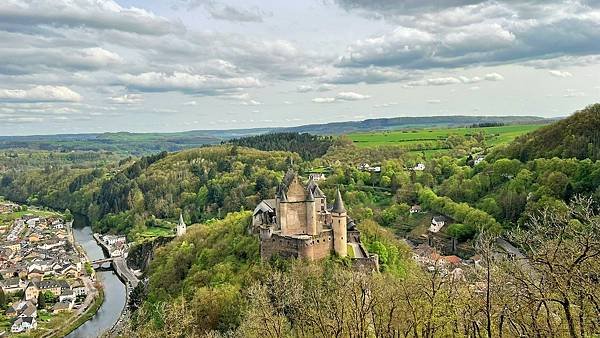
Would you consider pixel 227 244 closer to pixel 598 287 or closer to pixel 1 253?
pixel 598 287

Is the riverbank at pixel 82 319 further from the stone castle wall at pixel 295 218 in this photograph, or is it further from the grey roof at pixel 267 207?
the stone castle wall at pixel 295 218

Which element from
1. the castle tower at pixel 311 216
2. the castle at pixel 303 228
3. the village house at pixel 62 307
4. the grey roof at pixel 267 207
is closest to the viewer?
the castle at pixel 303 228

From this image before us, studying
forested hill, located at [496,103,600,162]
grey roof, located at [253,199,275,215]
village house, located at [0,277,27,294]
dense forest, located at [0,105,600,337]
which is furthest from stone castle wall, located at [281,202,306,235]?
forested hill, located at [496,103,600,162]

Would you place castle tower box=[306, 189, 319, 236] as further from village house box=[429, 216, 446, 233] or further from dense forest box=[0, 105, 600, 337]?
village house box=[429, 216, 446, 233]

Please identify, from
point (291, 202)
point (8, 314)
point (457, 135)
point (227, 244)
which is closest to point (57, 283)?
point (8, 314)

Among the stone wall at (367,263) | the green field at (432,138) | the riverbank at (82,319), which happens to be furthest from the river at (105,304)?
the green field at (432,138)

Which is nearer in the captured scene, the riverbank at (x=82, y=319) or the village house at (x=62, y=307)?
the riverbank at (x=82, y=319)
